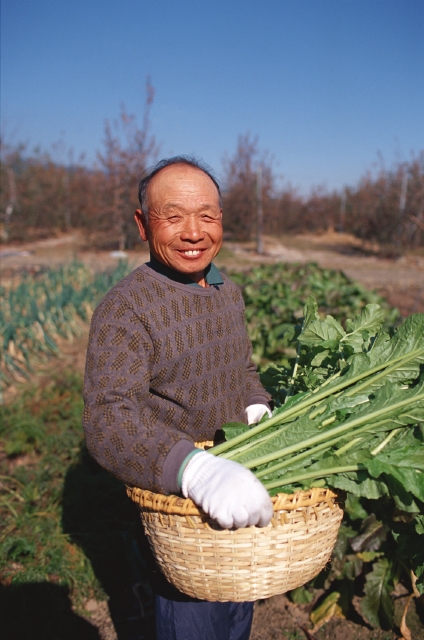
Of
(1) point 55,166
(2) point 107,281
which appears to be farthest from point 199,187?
(1) point 55,166

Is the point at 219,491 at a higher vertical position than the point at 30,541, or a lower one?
higher

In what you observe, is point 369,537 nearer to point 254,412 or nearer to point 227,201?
point 254,412

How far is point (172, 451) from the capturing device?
4.04ft

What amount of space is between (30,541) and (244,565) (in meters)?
1.91

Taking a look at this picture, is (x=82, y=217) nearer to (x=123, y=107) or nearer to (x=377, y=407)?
(x=123, y=107)

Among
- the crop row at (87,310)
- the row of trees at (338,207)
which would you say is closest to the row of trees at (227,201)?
the row of trees at (338,207)

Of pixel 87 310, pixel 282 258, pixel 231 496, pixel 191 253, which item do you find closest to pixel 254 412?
pixel 191 253

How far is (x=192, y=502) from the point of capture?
1.19 m

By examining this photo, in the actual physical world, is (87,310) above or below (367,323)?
below

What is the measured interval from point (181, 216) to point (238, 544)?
2.98 feet

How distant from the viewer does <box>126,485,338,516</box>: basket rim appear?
1187 mm

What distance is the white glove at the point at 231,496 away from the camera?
1103mm

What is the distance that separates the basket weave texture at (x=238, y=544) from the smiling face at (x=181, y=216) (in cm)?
68

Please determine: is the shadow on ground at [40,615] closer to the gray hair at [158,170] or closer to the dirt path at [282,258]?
the gray hair at [158,170]
